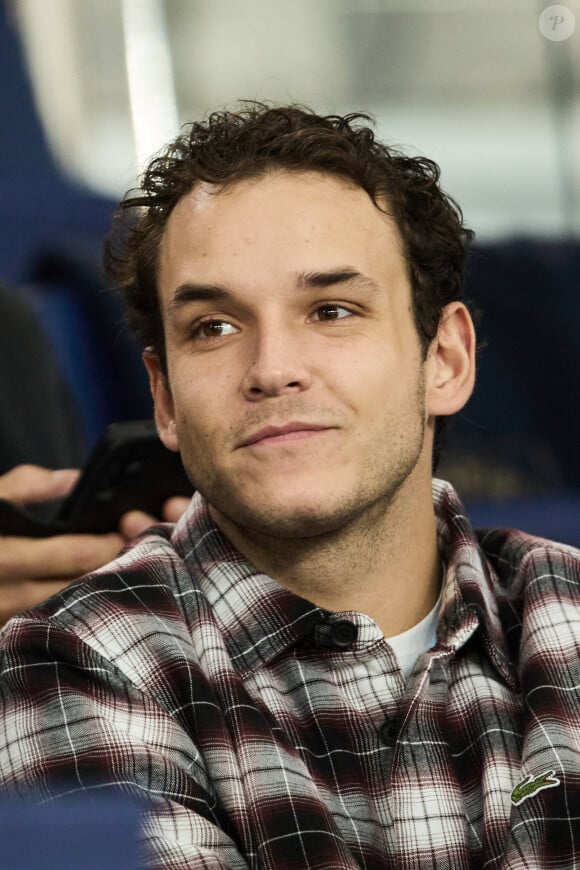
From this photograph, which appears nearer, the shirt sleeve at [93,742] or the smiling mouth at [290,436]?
the shirt sleeve at [93,742]

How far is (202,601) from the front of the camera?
122cm

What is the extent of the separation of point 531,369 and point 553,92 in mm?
717

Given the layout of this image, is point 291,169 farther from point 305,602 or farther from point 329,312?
point 305,602

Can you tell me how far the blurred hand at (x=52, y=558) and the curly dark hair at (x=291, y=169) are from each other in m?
0.22

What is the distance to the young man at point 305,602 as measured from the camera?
1.08 m

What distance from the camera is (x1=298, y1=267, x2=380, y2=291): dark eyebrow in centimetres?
122

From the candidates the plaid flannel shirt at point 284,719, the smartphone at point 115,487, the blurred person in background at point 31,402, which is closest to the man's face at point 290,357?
the plaid flannel shirt at point 284,719

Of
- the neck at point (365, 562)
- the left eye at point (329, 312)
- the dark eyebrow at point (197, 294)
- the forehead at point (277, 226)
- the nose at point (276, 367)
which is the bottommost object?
the neck at point (365, 562)

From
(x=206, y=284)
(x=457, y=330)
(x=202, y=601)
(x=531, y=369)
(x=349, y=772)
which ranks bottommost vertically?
(x=531, y=369)

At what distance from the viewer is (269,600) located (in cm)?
121

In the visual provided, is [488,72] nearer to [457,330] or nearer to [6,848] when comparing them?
[457,330]

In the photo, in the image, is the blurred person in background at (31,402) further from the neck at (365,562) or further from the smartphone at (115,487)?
the neck at (365,562)

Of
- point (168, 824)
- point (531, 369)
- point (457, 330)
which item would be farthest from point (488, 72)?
point (168, 824)

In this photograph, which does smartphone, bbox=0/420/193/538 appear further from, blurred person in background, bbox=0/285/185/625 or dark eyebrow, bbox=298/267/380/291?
dark eyebrow, bbox=298/267/380/291
